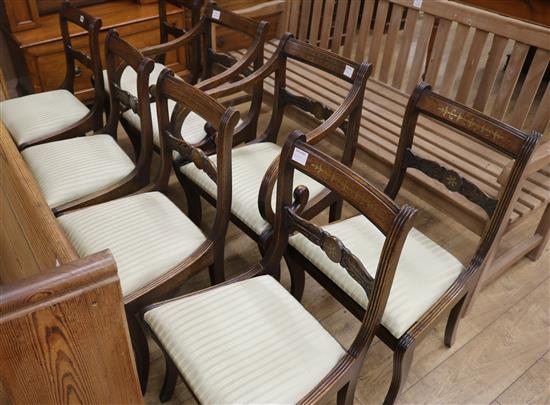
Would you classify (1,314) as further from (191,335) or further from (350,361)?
(350,361)

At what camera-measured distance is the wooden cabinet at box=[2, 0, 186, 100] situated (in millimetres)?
2441

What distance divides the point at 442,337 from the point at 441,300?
0.44m

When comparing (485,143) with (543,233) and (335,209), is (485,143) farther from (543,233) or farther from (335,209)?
(543,233)

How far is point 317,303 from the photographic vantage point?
1.70 m

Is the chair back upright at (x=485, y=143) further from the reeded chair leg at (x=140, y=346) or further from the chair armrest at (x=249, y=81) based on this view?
the reeded chair leg at (x=140, y=346)

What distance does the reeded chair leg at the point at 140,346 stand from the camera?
122 cm

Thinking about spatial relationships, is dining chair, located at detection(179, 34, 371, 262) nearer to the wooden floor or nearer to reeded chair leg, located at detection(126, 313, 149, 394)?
the wooden floor

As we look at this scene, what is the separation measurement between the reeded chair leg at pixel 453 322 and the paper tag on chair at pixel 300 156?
0.72 m

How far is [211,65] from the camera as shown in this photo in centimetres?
222

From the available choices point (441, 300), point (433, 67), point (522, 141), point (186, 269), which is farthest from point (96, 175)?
point (433, 67)

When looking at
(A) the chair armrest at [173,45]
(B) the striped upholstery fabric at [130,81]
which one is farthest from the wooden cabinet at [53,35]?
(A) the chair armrest at [173,45]

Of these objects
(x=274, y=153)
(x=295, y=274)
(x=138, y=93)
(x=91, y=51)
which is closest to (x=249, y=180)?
(x=274, y=153)

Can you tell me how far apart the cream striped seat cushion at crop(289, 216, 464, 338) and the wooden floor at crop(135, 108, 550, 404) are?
40cm

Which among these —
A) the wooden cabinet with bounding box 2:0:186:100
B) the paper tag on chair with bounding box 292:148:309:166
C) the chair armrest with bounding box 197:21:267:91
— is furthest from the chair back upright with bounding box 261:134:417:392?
the wooden cabinet with bounding box 2:0:186:100
